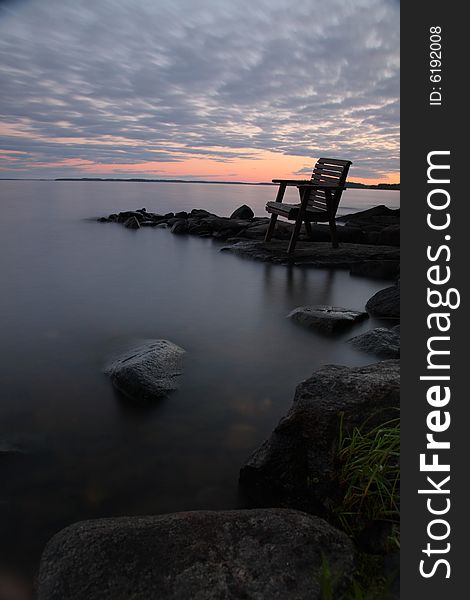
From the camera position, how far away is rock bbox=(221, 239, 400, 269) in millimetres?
9688

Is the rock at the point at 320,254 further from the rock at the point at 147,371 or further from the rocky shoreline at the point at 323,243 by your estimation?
the rock at the point at 147,371

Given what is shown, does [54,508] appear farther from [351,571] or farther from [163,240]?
[163,240]

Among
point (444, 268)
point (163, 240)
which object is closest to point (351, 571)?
point (444, 268)

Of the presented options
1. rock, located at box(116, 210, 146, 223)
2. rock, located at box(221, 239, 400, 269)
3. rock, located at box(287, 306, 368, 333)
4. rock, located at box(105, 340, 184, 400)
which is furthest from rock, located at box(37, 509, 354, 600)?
rock, located at box(116, 210, 146, 223)

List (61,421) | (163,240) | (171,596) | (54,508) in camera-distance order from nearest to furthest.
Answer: (171,596) < (54,508) < (61,421) < (163,240)

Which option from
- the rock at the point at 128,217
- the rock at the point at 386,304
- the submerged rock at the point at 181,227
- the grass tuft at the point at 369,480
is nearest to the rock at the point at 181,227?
the submerged rock at the point at 181,227

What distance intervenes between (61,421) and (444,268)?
109 inches

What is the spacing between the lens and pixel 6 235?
15.4m

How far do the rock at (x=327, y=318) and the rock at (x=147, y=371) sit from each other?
1831mm

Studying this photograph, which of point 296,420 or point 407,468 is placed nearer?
point 407,468

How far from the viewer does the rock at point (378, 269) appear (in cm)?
864

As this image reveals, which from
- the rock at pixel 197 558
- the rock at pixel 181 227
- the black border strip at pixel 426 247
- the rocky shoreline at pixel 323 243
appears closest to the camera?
the black border strip at pixel 426 247

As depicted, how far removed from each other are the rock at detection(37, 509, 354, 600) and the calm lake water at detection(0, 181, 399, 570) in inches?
16.5

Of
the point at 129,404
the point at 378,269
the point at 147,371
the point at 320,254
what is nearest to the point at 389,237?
the point at 320,254
